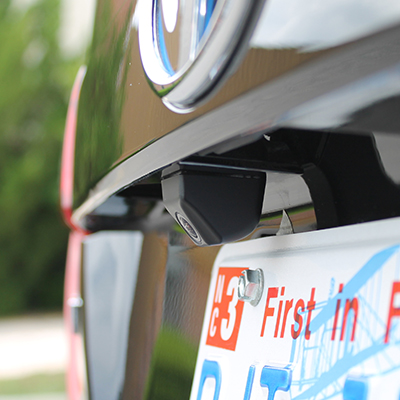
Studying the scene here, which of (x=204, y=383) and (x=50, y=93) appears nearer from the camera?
(x=204, y=383)

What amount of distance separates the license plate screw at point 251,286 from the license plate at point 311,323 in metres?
0.01

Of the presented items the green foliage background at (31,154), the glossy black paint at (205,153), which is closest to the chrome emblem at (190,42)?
the glossy black paint at (205,153)

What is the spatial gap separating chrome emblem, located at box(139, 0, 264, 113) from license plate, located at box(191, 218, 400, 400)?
0.25m

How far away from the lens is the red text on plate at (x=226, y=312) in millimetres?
856

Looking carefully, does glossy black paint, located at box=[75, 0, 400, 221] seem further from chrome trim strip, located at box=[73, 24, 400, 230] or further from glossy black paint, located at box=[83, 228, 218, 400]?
glossy black paint, located at box=[83, 228, 218, 400]

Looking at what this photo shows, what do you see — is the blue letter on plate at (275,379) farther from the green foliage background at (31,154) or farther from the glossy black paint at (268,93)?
the green foliage background at (31,154)

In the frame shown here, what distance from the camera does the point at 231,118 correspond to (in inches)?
24.3

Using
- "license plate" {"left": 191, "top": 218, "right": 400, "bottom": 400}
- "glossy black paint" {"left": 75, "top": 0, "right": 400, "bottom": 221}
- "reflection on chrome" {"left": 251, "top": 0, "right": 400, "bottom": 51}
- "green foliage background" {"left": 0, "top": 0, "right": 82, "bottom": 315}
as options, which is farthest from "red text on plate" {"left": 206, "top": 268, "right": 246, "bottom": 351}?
"green foliage background" {"left": 0, "top": 0, "right": 82, "bottom": 315}

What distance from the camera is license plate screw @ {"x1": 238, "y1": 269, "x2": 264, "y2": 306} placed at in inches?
32.3

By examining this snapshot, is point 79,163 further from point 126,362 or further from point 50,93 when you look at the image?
point 50,93

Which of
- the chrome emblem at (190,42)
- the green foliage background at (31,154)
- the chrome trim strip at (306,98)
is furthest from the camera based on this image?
the green foliage background at (31,154)

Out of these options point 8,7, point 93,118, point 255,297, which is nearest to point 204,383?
point 255,297

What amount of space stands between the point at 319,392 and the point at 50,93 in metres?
12.5

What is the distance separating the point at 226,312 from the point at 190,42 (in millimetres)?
437
